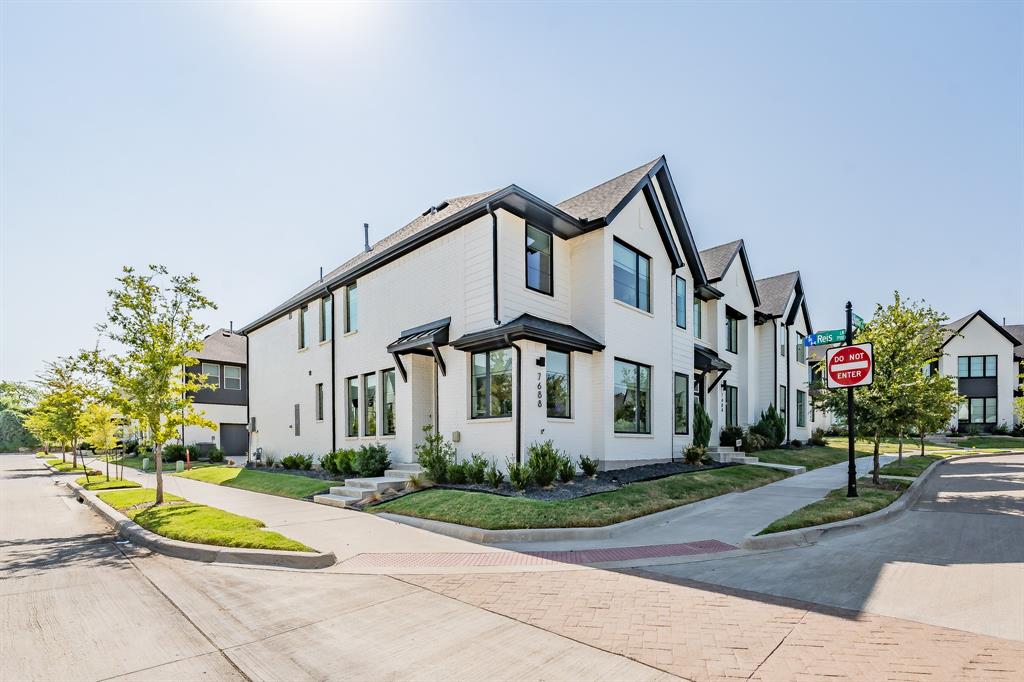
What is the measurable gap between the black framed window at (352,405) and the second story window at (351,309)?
190 centimetres

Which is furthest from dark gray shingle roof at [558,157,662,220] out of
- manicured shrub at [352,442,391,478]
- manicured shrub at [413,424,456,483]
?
manicured shrub at [352,442,391,478]

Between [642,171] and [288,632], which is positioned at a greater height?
[642,171]

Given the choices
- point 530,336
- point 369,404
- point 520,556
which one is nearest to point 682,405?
point 530,336

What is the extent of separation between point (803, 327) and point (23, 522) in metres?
35.9

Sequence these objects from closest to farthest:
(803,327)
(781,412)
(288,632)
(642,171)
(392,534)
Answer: (288,632) → (392,534) → (642,171) → (781,412) → (803,327)

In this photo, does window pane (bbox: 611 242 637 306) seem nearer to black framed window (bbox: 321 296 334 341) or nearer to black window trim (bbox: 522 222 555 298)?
black window trim (bbox: 522 222 555 298)

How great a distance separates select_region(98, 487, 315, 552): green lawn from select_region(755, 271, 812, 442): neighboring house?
24.6 m

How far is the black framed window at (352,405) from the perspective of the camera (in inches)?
757

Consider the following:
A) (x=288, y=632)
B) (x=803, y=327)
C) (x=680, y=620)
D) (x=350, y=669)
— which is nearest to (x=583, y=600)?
(x=680, y=620)

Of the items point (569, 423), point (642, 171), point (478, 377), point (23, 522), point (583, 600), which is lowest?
point (23, 522)

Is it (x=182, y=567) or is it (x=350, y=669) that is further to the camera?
(x=182, y=567)

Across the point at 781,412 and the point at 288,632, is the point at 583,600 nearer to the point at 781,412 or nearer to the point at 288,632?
the point at 288,632

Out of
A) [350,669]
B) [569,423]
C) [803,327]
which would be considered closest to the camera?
[350,669]

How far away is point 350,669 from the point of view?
457 cm
